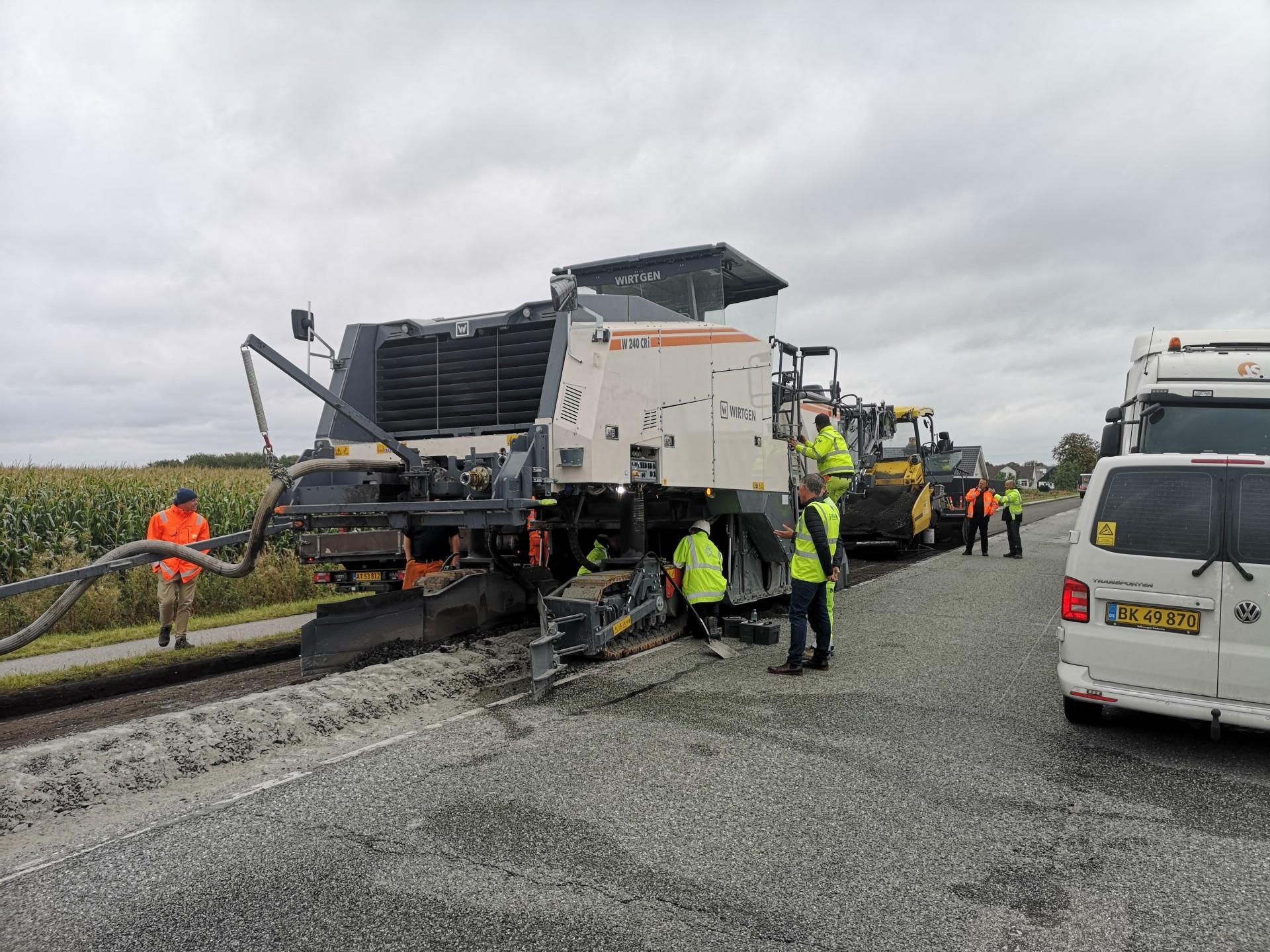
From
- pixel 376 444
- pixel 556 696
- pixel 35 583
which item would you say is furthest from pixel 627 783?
pixel 376 444

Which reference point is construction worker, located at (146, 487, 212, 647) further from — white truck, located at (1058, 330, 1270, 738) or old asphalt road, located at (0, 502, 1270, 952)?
white truck, located at (1058, 330, 1270, 738)

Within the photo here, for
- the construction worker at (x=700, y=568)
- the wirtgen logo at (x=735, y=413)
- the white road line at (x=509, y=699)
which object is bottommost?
the white road line at (x=509, y=699)

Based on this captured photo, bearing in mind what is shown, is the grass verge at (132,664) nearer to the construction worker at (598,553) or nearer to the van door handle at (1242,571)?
the construction worker at (598,553)

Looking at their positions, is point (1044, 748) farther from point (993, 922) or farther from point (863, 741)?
point (993, 922)

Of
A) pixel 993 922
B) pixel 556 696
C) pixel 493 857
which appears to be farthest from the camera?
pixel 556 696

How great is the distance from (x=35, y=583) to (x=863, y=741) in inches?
191

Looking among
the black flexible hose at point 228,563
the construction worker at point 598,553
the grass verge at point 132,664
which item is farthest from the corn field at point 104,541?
the construction worker at point 598,553

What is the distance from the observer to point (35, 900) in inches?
132

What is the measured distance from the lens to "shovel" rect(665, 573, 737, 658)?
770cm

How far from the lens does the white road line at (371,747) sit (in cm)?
489

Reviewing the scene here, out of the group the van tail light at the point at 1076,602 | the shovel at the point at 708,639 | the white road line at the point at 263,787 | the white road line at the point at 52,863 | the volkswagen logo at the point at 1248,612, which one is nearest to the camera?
the white road line at the point at 52,863

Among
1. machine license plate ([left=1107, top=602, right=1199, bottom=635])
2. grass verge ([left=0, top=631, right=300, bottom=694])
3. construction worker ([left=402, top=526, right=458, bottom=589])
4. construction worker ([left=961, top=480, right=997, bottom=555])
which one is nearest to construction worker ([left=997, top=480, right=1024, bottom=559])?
construction worker ([left=961, top=480, right=997, bottom=555])

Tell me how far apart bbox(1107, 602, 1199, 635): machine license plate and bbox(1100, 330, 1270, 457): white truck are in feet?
8.05

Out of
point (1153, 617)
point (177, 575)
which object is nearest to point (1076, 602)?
point (1153, 617)
